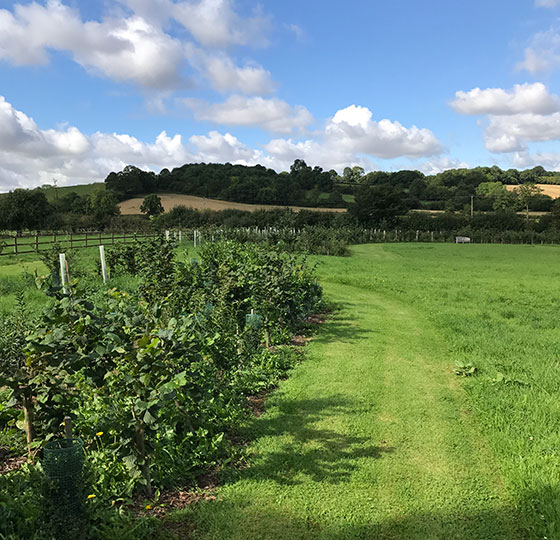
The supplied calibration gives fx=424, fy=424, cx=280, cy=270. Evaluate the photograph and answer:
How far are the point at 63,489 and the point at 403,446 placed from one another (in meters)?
3.16

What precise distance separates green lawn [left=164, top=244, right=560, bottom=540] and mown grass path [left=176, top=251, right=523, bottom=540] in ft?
0.04

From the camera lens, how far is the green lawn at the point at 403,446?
3246mm

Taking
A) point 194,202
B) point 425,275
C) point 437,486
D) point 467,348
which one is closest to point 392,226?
point 194,202

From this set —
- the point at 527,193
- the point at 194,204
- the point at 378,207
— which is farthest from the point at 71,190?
the point at 527,193

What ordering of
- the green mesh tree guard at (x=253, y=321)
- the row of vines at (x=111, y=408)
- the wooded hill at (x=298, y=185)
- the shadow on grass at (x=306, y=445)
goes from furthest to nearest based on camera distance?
the wooded hill at (x=298, y=185)
the green mesh tree guard at (x=253, y=321)
the shadow on grass at (x=306, y=445)
the row of vines at (x=111, y=408)

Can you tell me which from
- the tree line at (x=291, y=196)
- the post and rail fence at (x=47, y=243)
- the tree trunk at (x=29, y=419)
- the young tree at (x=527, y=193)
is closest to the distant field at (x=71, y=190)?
the tree line at (x=291, y=196)

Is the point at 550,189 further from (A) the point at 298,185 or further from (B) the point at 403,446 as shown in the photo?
(B) the point at 403,446

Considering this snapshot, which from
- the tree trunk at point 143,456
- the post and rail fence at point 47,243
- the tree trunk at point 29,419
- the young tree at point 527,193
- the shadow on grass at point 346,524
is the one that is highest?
the young tree at point 527,193

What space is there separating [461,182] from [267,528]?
104 meters

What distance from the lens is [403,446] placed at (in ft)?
14.3

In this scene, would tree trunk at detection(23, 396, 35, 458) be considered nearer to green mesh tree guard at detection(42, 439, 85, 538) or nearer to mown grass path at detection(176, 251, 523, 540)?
green mesh tree guard at detection(42, 439, 85, 538)

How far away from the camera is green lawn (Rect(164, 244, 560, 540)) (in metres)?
3.25

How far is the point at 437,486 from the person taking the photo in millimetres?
3723

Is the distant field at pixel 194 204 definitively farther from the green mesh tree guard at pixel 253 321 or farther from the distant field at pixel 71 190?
the green mesh tree guard at pixel 253 321
